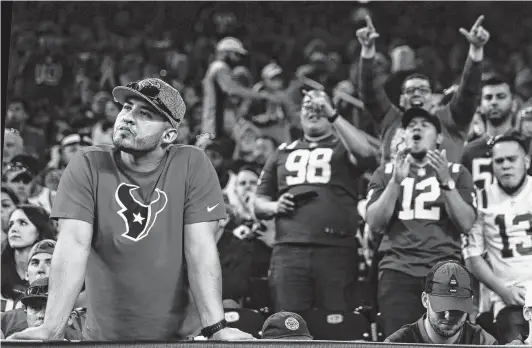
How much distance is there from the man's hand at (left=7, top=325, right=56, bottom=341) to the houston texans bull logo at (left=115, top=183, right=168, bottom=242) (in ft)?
1.65

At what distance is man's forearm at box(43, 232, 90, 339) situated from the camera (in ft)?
12.7

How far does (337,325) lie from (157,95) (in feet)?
9.21

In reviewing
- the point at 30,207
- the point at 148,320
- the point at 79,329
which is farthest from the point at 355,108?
the point at 148,320

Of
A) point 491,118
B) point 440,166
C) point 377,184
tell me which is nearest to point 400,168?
point 440,166

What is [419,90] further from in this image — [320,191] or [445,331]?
[445,331]

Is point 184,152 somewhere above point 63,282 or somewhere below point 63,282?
above

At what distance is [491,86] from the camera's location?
7598 mm

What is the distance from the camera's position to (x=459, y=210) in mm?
6059

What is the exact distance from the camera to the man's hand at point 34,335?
12.2ft

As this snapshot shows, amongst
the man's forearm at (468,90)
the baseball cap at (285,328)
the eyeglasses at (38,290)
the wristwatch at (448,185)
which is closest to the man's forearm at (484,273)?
the wristwatch at (448,185)

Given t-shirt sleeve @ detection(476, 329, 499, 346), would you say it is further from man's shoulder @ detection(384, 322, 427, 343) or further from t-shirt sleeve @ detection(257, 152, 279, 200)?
t-shirt sleeve @ detection(257, 152, 279, 200)

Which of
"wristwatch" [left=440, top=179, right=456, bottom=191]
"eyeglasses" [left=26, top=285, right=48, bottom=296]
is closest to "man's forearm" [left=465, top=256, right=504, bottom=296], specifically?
"wristwatch" [left=440, top=179, right=456, bottom=191]

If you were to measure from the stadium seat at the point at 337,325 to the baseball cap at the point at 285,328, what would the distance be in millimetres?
981

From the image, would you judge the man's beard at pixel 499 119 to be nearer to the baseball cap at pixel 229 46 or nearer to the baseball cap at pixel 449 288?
the baseball cap at pixel 449 288
